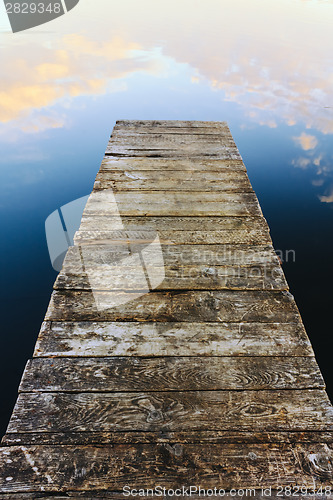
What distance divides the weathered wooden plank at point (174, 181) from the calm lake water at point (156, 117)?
66.0 inches

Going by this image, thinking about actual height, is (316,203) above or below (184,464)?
below

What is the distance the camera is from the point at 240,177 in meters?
3.70

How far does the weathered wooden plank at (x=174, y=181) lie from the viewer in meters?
3.47

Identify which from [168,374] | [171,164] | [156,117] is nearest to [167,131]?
[171,164]

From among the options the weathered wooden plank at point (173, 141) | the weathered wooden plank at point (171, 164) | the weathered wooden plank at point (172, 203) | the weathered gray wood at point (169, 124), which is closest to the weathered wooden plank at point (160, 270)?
the weathered wooden plank at point (172, 203)

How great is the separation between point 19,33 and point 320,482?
30059mm

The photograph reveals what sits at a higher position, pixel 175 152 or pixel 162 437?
pixel 175 152

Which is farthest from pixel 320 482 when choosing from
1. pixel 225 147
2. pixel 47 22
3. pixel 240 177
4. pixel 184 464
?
pixel 47 22

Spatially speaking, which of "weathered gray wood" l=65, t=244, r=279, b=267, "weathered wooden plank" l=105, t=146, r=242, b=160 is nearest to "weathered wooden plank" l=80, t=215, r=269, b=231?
"weathered gray wood" l=65, t=244, r=279, b=267

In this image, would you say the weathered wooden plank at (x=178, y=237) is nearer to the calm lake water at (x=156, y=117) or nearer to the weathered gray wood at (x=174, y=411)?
the weathered gray wood at (x=174, y=411)

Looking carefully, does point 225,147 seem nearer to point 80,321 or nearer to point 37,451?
point 80,321

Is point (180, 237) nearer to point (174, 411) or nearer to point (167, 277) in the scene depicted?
point (167, 277)

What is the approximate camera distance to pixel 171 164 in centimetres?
392

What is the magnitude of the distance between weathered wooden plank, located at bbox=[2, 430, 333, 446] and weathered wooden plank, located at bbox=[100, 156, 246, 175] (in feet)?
9.54
